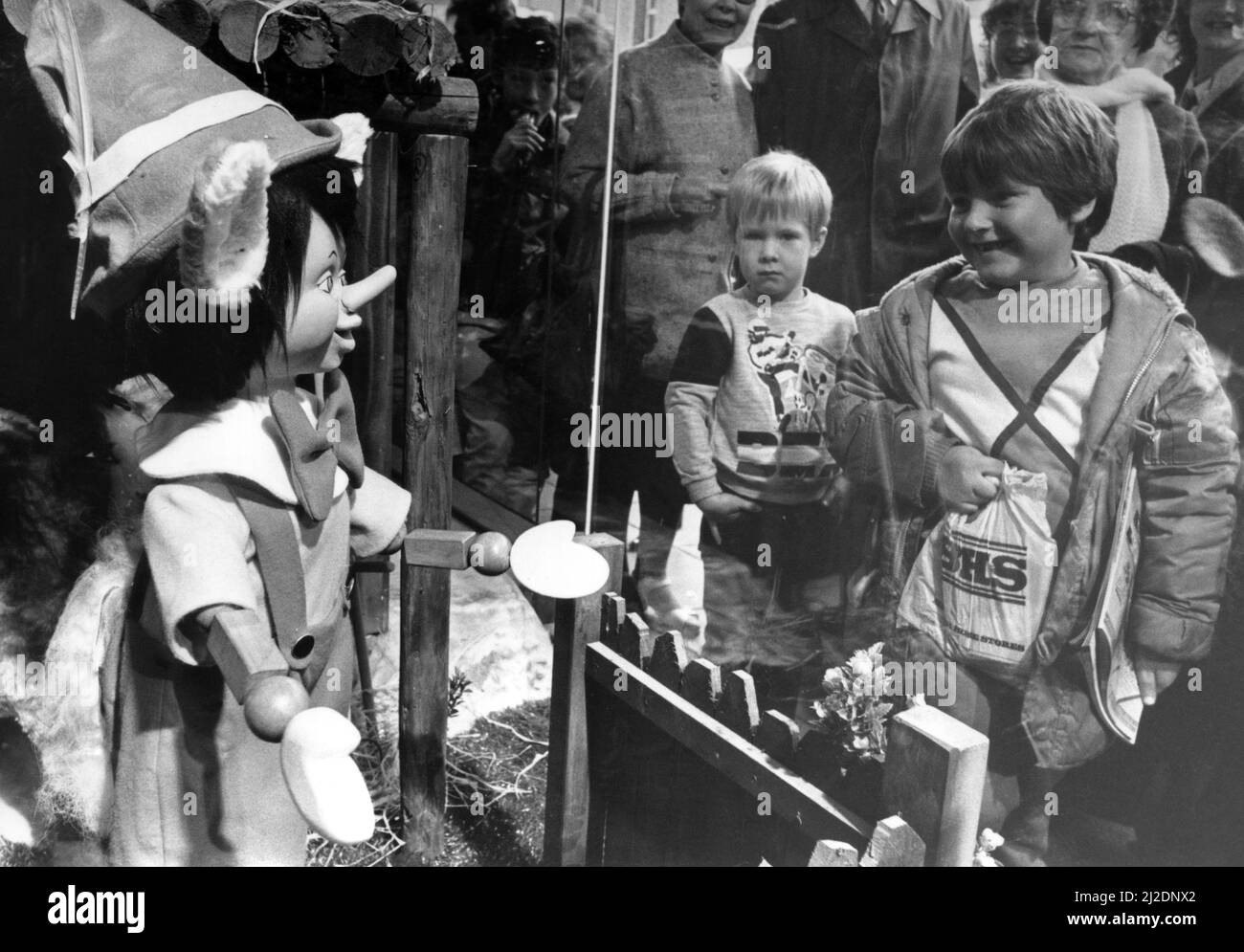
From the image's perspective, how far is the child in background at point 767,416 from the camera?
7.73 feet

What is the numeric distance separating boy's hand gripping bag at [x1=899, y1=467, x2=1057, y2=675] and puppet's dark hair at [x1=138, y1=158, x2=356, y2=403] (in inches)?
54.5

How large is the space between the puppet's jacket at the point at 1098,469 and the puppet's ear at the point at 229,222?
121 centimetres

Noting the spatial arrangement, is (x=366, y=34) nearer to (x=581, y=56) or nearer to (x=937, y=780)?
(x=581, y=56)

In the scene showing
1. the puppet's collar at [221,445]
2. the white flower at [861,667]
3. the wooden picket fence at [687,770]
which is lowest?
the wooden picket fence at [687,770]

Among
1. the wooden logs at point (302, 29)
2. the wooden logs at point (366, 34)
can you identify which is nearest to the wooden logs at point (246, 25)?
the wooden logs at point (302, 29)

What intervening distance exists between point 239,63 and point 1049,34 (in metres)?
1.55

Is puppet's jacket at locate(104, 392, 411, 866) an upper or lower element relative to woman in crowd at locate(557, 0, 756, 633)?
lower

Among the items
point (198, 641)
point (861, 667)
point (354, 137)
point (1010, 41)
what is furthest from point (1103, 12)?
point (198, 641)

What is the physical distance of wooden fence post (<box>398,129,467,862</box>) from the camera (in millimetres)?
2123

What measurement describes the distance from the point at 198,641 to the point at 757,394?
3.98 ft


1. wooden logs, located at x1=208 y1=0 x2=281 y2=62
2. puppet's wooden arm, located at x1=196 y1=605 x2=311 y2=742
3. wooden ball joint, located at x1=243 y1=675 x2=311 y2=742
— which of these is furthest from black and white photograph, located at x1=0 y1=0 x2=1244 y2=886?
wooden ball joint, located at x1=243 y1=675 x2=311 y2=742

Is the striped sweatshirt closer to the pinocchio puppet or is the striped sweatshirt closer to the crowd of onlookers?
the crowd of onlookers

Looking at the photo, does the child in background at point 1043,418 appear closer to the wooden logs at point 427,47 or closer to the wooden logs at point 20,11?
the wooden logs at point 427,47

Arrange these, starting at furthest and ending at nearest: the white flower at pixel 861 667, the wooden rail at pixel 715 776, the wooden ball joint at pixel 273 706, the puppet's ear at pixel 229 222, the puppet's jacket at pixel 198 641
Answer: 1. the white flower at pixel 861 667
2. the wooden rail at pixel 715 776
3. the puppet's jacket at pixel 198 641
4. the puppet's ear at pixel 229 222
5. the wooden ball joint at pixel 273 706
